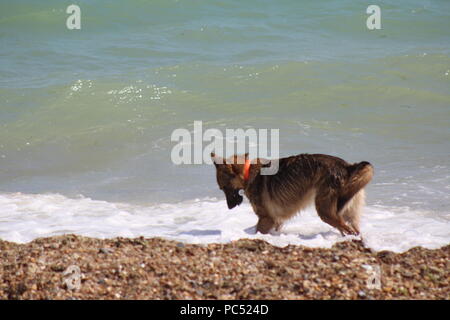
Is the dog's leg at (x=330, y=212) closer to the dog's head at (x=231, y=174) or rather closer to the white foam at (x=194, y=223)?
the white foam at (x=194, y=223)

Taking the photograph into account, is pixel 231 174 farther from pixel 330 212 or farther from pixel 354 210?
pixel 354 210

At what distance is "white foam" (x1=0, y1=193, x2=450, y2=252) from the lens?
23.9 ft

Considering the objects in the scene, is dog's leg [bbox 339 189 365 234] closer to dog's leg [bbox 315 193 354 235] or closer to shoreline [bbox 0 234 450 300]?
dog's leg [bbox 315 193 354 235]

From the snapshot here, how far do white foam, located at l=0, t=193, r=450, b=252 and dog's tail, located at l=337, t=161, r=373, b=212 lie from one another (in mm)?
553

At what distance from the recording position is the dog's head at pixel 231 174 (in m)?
7.42

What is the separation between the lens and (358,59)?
17.5 m

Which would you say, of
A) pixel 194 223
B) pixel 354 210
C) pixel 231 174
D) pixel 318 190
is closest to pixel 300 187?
pixel 318 190

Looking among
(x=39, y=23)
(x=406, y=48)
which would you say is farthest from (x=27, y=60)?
(x=406, y=48)

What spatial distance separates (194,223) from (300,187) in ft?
5.06

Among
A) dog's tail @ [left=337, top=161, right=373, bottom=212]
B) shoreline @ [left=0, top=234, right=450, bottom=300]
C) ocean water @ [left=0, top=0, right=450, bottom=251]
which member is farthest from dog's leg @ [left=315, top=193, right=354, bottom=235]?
shoreline @ [left=0, top=234, right=450, bottom=300]

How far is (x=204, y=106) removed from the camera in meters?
14.5

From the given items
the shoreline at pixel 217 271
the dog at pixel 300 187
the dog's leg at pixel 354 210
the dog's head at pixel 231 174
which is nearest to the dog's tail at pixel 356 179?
the dog at pixel 300 187
